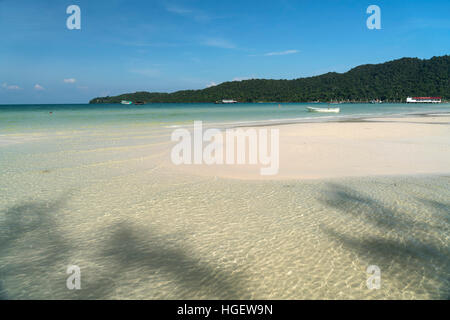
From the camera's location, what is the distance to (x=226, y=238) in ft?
13.6

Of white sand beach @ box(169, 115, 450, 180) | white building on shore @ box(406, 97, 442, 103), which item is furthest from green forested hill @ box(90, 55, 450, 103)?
white sand beach @ box(169, 115, 450, 180)

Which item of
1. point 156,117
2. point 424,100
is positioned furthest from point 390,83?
point 156,117

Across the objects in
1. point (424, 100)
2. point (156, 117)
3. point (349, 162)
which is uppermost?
point (424, 100)

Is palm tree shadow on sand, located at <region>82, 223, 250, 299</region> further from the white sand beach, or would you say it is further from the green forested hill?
the green forested hill

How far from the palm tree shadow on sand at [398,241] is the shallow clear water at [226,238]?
0.02 meters

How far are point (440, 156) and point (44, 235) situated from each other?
12313 millimetres

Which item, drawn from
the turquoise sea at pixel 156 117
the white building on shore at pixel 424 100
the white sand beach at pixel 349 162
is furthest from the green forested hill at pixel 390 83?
the white sand beach at pixel 349 162

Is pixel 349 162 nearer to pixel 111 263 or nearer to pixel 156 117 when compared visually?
pixel 111 263

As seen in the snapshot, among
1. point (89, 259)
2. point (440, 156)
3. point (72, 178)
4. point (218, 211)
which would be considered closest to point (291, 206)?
point (218, 211)

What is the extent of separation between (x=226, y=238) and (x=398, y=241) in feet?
8.43

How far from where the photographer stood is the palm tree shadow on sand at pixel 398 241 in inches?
133

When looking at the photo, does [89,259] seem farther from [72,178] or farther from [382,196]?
[382,196]

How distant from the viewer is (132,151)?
12.4 m

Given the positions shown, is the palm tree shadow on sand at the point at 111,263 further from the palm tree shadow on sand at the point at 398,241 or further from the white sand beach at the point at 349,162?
the white sand beach at the point at 349,162
